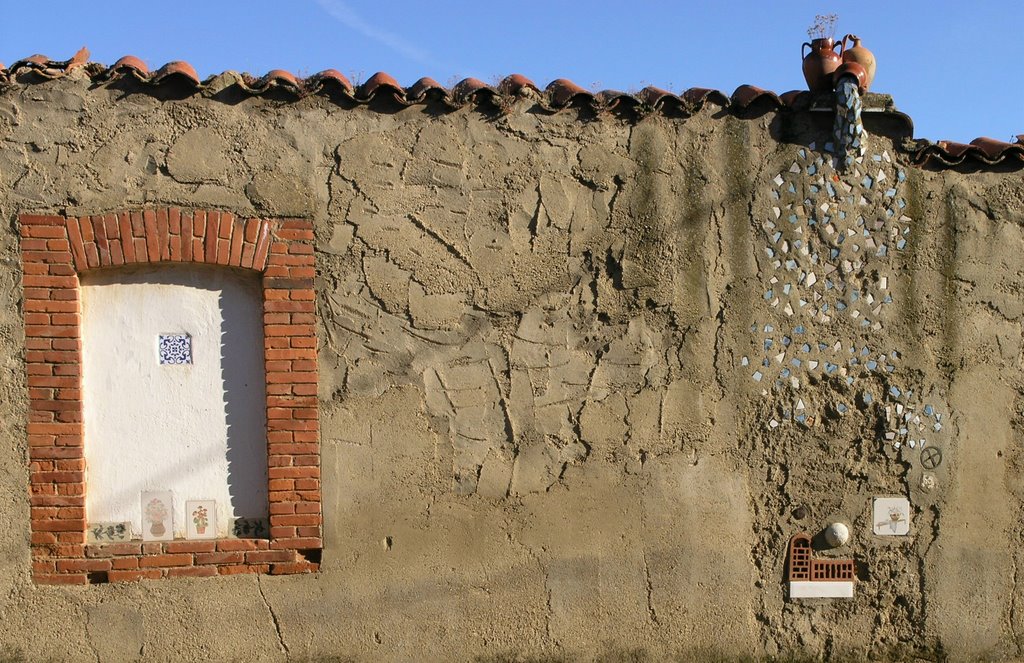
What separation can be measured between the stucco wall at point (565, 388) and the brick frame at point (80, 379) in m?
0.09

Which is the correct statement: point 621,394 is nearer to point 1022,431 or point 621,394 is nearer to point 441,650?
point 441,650

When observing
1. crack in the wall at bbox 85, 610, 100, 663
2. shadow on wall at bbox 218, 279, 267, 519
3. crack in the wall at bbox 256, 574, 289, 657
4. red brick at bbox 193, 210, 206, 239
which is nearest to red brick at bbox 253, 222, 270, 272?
shadow on wall at bbox 218, 279, 267, 519

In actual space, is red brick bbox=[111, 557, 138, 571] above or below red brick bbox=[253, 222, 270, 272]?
below

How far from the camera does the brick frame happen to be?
14.9 feet

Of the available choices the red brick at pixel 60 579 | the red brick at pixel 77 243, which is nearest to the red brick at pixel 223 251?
the red brick at pixel 77 243

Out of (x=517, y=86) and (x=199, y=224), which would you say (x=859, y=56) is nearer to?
(x=517, y=86)

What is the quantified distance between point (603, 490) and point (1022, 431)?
2.70 meters

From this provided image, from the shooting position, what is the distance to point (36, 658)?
14.9ft

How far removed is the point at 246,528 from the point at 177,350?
109 cm

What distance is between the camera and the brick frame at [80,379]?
4.54 m

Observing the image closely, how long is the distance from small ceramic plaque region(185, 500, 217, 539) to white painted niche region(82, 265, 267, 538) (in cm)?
3

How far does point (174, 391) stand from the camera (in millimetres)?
4699

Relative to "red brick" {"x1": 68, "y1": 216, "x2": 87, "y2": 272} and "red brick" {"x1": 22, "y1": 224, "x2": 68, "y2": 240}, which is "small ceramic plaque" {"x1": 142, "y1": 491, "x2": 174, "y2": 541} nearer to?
"red brick" {"x1": 68, "y1": 216, "x2": 87, "y2": 272}

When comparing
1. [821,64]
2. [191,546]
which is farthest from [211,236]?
[821,64]
